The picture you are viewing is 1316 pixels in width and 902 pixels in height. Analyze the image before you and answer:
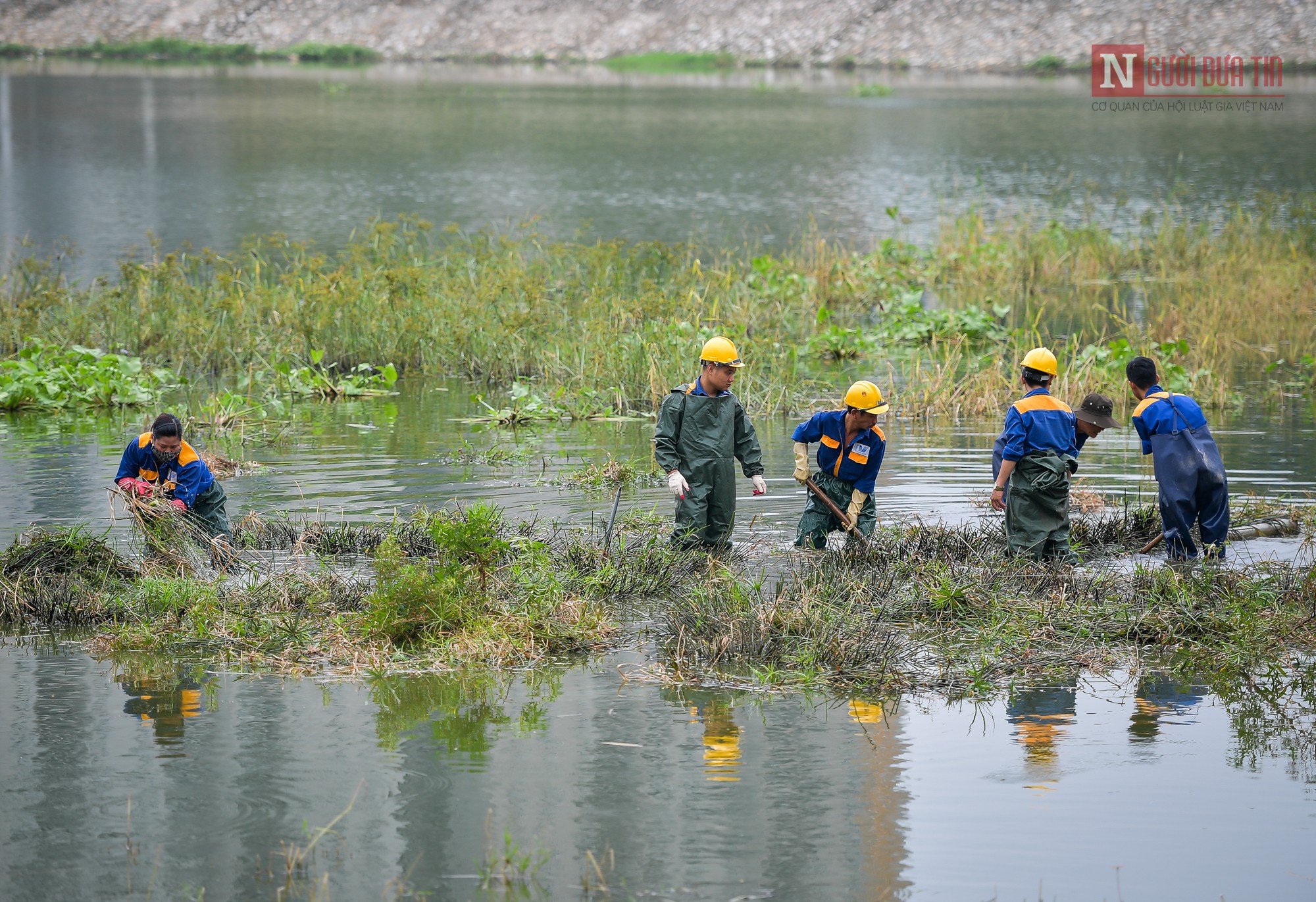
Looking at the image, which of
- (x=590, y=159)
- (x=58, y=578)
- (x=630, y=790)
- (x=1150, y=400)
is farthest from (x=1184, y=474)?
(x=590, y=159)

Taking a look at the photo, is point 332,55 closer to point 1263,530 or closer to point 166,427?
point 166,427

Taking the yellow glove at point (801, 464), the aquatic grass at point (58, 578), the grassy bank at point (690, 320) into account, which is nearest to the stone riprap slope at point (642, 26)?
the grassy bank at point (690, 320)

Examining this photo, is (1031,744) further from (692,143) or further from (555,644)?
(692,143)

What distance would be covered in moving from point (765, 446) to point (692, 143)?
32.6 metres

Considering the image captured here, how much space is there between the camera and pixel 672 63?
9650 centimetres

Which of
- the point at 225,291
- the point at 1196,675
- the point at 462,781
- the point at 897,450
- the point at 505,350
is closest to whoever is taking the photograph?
the point at 462,781

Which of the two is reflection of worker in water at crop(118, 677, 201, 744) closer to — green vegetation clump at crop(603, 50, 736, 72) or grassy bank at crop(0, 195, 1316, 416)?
grassy bank at crop(0, 195, 1316, 416)

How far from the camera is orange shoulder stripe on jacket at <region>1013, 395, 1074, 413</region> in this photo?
8125 mm

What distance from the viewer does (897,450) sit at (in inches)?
463

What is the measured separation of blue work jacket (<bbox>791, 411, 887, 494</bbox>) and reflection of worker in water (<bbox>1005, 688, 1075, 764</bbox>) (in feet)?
6.66

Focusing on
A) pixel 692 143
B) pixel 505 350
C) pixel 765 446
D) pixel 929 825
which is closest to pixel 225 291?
pixel 505 350

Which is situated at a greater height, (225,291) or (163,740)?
(225,291)

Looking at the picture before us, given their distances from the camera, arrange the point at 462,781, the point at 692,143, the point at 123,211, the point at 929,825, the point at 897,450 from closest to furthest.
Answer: the point at 929,825 < the point at 462,781 < the point at 897,450 < the point at 123,211 < the point at 692,143

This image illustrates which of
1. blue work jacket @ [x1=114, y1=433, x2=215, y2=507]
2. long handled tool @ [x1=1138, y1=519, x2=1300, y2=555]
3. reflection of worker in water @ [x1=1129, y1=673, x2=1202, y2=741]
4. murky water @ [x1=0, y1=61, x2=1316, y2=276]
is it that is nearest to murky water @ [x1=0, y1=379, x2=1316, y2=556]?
long handled tool @ [x1=1138, y1=519, x2=1300, y2=555]
